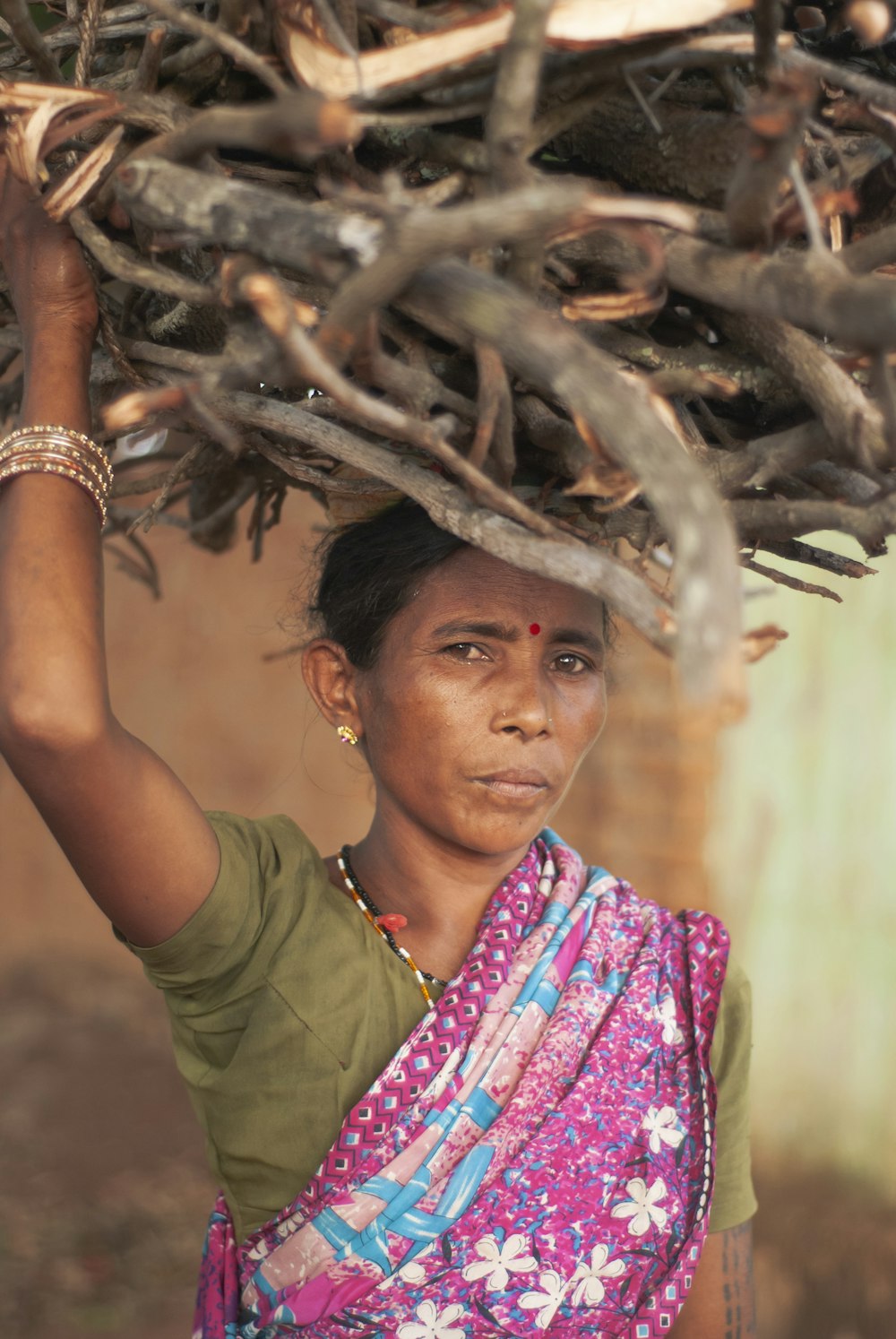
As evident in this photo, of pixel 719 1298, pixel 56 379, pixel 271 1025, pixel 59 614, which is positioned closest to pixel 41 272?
pixel 56 379

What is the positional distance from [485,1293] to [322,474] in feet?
2.65

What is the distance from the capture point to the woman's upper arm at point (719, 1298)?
1.45 metres

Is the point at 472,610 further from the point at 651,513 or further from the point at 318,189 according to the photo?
the point at 318,189

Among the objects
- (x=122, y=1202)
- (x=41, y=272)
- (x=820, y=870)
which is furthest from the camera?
(x=122, y=1202)

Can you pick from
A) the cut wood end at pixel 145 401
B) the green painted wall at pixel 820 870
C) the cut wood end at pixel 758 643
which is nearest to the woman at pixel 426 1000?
the cut wood end at pixel 145 401

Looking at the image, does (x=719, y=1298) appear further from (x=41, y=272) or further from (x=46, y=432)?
(x=41, y=272)

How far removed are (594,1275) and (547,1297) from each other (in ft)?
0.19

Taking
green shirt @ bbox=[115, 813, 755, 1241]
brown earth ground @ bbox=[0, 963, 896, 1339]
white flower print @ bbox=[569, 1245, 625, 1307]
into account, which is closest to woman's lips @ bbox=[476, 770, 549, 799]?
green shirt @ bbox=[115, 813, 755, 1241]

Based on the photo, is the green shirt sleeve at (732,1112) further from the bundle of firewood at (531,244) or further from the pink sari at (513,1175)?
the bundle of firewood at (531,244)

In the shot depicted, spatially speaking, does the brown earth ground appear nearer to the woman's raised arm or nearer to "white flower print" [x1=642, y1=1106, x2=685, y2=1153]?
"white flower print" [x1=642, y1=1106, x2=685, y2=1153]

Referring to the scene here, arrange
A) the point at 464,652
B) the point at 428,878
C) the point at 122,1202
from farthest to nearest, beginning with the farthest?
the point at 122,1202 < the point at 428,878 < the point at 464,652

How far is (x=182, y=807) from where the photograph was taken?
3.88 ft

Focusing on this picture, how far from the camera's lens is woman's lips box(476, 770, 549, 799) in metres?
1.31

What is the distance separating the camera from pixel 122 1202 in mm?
3463
